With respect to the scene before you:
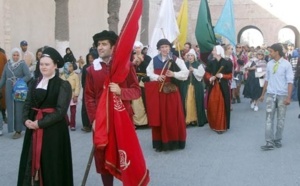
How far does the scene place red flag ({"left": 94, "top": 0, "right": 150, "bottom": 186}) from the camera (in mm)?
4562

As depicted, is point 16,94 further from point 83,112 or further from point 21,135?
point 83,112

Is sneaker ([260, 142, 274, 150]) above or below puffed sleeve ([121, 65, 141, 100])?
A: below

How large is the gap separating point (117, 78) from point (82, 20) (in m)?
18.8

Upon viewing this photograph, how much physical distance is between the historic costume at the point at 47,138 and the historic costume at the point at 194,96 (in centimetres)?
627

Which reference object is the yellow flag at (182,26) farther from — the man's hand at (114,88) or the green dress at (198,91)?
the man's hand at (114,88)

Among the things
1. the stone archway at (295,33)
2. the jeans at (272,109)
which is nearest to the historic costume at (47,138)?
the jeans at (272,109)

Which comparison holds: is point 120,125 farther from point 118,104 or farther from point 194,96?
point 194,96

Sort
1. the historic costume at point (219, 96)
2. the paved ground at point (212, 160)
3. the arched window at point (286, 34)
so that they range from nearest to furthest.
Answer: the paved ground at point (212, 160) → the historic costume at point (219, 96) → the arched window at point (286, 34)

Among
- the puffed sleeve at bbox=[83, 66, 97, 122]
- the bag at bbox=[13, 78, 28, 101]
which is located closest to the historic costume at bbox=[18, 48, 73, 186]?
the puffed sleeve at bbox=[83, 66, 97, 122]

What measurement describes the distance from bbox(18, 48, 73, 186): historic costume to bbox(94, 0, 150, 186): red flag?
452 millimetres

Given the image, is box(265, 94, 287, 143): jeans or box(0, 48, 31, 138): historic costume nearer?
box(265, 94, 287, 143): jeans

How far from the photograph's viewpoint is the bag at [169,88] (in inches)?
320

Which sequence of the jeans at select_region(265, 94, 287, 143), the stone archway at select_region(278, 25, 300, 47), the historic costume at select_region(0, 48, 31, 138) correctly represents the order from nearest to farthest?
1. the jeans at select_region(265, 94, 287, 143)
2. the historic costume at select_region(0, 48, 31, 138)
3. the stone archway at select_region(278, 25, 300, 47)

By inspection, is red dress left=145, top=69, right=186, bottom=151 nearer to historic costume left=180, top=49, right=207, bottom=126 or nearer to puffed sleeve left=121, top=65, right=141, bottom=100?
historic costume left=180, top=49, right=207, bottom=126
